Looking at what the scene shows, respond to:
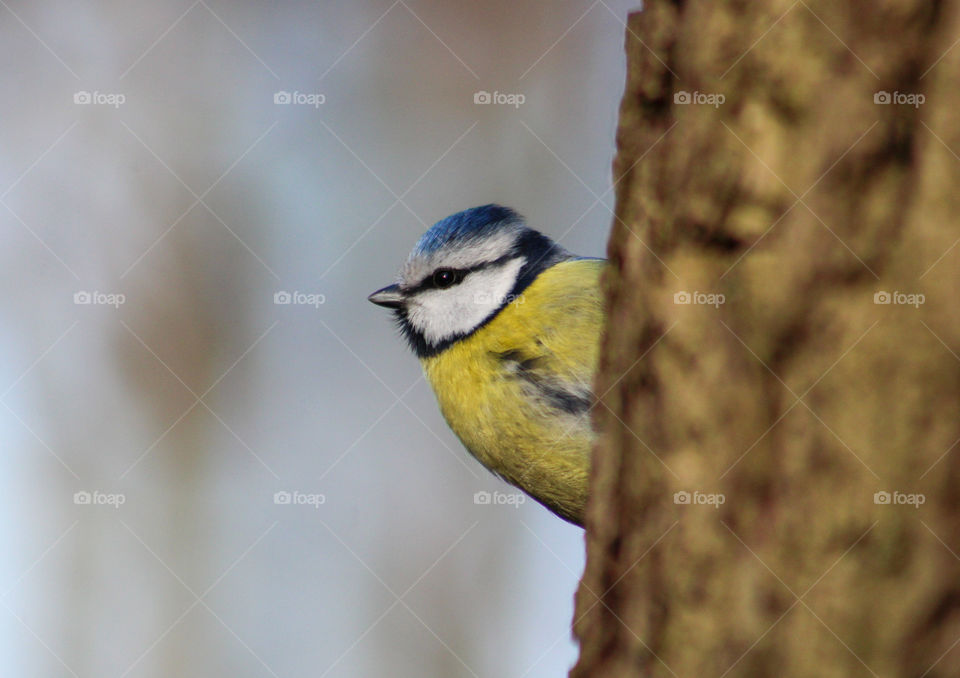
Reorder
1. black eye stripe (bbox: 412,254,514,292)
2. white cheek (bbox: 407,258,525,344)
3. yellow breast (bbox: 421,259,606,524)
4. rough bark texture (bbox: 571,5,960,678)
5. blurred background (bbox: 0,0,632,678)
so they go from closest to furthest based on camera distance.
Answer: rough bark texture (bbox: 571,5,960,678), yellow breast (bbox: 421,259,606,524), white cheek (bbox: 407,258,525,344), black eye stripe (bbox: 412,254,514,292), blurred background (bbox: 0,0,632,678)

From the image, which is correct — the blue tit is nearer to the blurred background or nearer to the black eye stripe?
the black eye stripe

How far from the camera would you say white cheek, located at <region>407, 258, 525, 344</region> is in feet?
6.65

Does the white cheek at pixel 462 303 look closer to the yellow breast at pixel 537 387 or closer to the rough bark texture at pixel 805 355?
the yellow breast at pixel 537 387

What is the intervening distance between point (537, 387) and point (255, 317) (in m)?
3.93

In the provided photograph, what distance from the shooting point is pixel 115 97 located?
16.0ft

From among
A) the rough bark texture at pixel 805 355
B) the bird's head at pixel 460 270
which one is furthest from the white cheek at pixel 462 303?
the rough bark texture at pixel 805 355

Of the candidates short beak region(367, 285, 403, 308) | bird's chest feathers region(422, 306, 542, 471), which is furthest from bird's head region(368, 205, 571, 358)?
bird's chest feathers region(422, 306, 542, 471)

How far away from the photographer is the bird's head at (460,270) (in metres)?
2.08

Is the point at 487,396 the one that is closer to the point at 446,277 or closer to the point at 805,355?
the point at 446,277

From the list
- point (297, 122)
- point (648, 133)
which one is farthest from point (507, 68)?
point (648, 133)

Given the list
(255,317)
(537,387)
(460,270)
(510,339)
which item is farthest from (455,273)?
(255,317)

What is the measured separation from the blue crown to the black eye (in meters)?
0.06

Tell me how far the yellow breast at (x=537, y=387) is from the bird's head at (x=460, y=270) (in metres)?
0.09

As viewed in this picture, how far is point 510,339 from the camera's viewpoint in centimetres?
189
